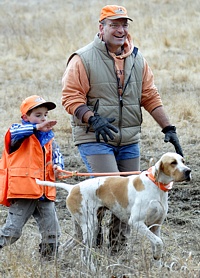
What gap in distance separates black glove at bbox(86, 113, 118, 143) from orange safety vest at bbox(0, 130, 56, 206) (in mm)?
412

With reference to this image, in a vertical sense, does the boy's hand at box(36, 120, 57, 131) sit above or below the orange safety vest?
above

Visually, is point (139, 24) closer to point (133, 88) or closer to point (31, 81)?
point (31, 81)

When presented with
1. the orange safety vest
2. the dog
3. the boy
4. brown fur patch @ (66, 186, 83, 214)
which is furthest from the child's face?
brown fur patch @ (66, 186, 83, 214)

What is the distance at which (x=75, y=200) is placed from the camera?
5.20m

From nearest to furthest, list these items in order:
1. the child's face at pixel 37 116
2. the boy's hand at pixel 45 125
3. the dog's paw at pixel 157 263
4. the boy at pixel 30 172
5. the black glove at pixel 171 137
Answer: the dog's paw at pixel 157 263 → the boy's hand at pixel 45 125 → the boy at pixel 30 172 → the child's face at pixel 37 116 → the black glove at pixel 171 137

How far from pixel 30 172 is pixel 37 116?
0.42 meters

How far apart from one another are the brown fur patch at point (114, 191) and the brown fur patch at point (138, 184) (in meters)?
0.08

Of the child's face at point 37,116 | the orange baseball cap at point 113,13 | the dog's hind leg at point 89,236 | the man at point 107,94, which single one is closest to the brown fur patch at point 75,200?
the dog's hind leg at point 89,236

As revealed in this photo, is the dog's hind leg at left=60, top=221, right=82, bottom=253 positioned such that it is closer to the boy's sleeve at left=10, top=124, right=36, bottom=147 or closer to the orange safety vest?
the orange safety vest

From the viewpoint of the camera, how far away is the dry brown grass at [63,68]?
4594 millimetres

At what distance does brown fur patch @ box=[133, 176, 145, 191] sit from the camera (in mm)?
4953

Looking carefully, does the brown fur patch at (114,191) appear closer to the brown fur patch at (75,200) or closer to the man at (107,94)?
the brown fur patch at (75,200)

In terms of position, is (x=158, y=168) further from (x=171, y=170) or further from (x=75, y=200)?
(x=75, y=200)

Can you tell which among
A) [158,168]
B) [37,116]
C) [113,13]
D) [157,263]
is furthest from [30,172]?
[113,13]
